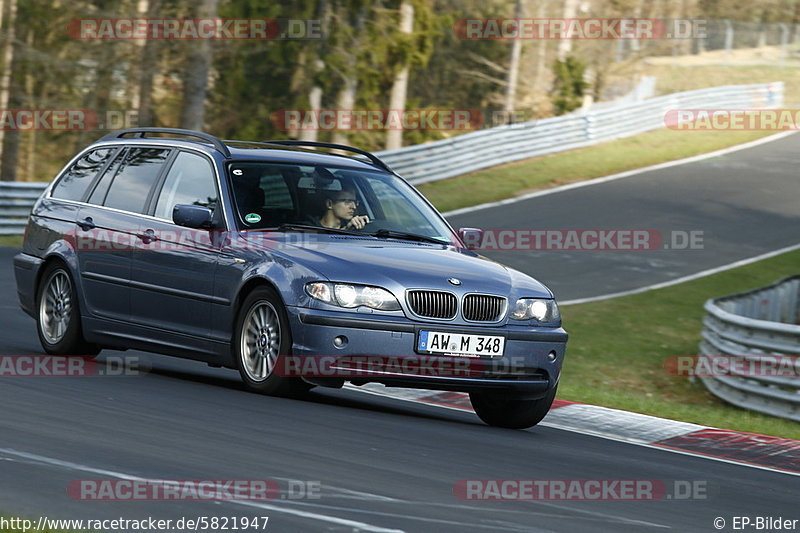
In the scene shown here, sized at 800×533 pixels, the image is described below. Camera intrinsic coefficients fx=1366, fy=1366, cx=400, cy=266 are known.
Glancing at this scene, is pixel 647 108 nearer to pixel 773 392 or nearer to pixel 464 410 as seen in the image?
pixel 773 392

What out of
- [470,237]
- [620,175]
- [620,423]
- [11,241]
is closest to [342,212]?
[470,237]

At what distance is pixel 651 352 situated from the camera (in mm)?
16250

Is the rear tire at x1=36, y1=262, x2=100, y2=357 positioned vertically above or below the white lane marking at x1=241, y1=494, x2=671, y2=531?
below

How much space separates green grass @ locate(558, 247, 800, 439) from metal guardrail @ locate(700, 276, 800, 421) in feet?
0.48

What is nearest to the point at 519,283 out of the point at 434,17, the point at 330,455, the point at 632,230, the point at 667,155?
the point at 330,455

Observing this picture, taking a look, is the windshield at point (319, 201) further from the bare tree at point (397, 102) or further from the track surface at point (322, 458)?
the bare tree at point (397, 102)

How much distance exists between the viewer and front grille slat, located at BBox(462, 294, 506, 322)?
834 cm

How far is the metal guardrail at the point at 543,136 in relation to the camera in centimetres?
2939

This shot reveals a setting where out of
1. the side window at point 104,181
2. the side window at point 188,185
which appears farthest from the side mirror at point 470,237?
the side window at point 104,181

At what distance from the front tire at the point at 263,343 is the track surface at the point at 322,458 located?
0.12m

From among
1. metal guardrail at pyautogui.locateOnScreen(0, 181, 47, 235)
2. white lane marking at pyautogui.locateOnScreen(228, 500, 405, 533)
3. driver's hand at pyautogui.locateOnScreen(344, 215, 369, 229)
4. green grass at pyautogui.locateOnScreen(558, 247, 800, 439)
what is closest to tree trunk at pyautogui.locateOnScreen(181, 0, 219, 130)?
metal guardrail at pyautogui.locateOnScreen(0, 181, 47, 235)

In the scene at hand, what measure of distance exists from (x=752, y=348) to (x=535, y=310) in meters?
5.61

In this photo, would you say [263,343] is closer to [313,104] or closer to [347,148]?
[347,148]

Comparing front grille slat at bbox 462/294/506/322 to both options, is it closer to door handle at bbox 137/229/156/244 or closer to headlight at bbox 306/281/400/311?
headlight at bbox 306/281/400/311
